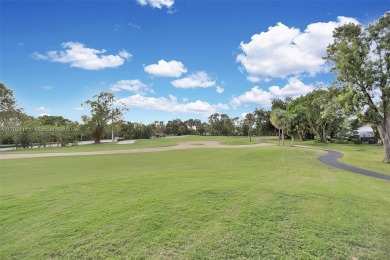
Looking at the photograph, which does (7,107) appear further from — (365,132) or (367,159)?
(365,132)

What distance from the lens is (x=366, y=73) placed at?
59.2ft

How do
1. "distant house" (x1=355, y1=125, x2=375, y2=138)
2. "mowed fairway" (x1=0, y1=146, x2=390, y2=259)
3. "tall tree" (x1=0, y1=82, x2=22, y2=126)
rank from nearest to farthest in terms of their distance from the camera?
1. "mowed fairway" (x1=0, y1=146, x2=390, y2=259)
2. "tall tree" (x1=0, y1=82, x2=22, y2=126)
3. "distant house" (x1=355, y1=125, x2=375, y2=138)

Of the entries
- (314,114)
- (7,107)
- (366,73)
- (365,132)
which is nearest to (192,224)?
(366,73)

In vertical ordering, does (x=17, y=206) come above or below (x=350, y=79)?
below

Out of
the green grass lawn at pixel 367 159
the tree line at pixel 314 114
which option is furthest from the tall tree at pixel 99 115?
the green grass lawn at pixel 367 159

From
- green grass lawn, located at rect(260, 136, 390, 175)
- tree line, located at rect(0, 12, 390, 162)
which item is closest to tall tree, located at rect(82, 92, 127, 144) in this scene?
tree line, located at rect(0, 12, 390, 162)

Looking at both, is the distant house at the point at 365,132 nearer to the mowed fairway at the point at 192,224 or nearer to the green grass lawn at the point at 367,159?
the green grass lawn at the point at 367,159

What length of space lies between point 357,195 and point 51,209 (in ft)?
29.8

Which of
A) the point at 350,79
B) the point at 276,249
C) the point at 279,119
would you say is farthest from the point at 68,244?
the point at 279,119

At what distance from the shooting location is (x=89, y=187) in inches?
309

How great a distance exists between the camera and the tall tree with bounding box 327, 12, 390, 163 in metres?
18.0

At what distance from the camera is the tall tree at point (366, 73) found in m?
18.0

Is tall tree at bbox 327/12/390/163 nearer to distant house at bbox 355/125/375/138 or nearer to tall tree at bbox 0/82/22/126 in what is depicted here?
distant house at bbox 355/125/375/138

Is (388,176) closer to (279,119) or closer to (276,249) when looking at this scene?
(276,249)
